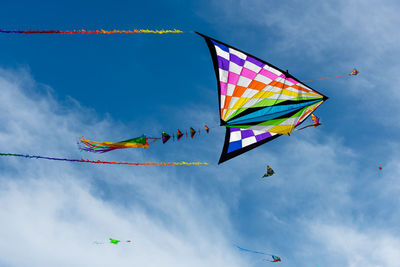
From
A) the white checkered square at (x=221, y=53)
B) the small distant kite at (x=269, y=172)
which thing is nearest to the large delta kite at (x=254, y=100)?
the white checkered square at (x=221, y=53)

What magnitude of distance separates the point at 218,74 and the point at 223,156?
3613 mm

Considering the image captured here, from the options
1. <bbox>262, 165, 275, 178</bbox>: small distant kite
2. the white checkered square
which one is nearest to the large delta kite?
the white checkered square

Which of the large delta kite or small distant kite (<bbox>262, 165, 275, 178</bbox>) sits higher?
the large delta kite

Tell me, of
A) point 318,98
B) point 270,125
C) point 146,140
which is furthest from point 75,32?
point 318,98

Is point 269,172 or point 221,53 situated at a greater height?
point 221,53

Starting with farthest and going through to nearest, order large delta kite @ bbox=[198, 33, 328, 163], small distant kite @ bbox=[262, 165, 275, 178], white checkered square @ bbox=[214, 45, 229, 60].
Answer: small distant kite @ bbox=[262, 165, 275, 178]
large delta kite @ bbox=[198, 33, 328, 163]
white checkered square @ bbox=[214, 45, 229, 60]

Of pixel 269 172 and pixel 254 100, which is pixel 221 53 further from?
pixel 269 172

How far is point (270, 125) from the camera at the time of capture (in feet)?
46.7

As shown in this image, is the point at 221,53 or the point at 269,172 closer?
the point at 221,53

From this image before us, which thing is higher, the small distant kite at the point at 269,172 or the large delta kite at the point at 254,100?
the large delta kite at the point at 254,100

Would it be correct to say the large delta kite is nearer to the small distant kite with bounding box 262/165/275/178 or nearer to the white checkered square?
the white checkered square

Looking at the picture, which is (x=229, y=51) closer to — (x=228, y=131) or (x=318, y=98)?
(x=228, y=131)

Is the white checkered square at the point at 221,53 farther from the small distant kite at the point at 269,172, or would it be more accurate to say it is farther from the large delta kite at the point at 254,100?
the small distant kite at the point at 269,172

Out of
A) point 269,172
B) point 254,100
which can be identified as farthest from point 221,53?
point 269,172
